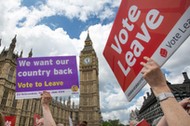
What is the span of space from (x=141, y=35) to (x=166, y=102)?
92cm

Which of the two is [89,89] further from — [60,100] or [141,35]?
[141,35]

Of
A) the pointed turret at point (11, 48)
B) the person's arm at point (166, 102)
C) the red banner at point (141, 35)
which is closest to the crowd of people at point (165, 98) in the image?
the person's arm at point (166, 102)

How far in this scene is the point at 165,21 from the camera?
1.53m

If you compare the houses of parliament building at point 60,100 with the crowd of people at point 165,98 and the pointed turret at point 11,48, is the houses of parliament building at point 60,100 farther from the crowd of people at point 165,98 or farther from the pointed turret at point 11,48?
the crowd of people at point 165,98

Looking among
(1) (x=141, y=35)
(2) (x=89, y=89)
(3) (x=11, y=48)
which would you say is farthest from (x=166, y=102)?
(2) (x=89, y=89)

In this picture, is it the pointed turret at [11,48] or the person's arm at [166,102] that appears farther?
the pointed turret at [11,48]

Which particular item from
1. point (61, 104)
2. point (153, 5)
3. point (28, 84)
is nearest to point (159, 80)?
point (153, 5)

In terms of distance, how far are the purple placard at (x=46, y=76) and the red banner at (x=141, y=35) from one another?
1.31 m

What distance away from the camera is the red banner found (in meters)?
1.40

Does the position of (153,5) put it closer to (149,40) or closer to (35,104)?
(149,40)

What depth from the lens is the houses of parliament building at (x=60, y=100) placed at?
3406 cm

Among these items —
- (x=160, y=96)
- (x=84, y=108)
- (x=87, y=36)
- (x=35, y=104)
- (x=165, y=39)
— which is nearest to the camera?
(x=160, y=96)

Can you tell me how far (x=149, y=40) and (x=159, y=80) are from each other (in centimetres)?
66

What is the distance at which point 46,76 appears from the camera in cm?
347
